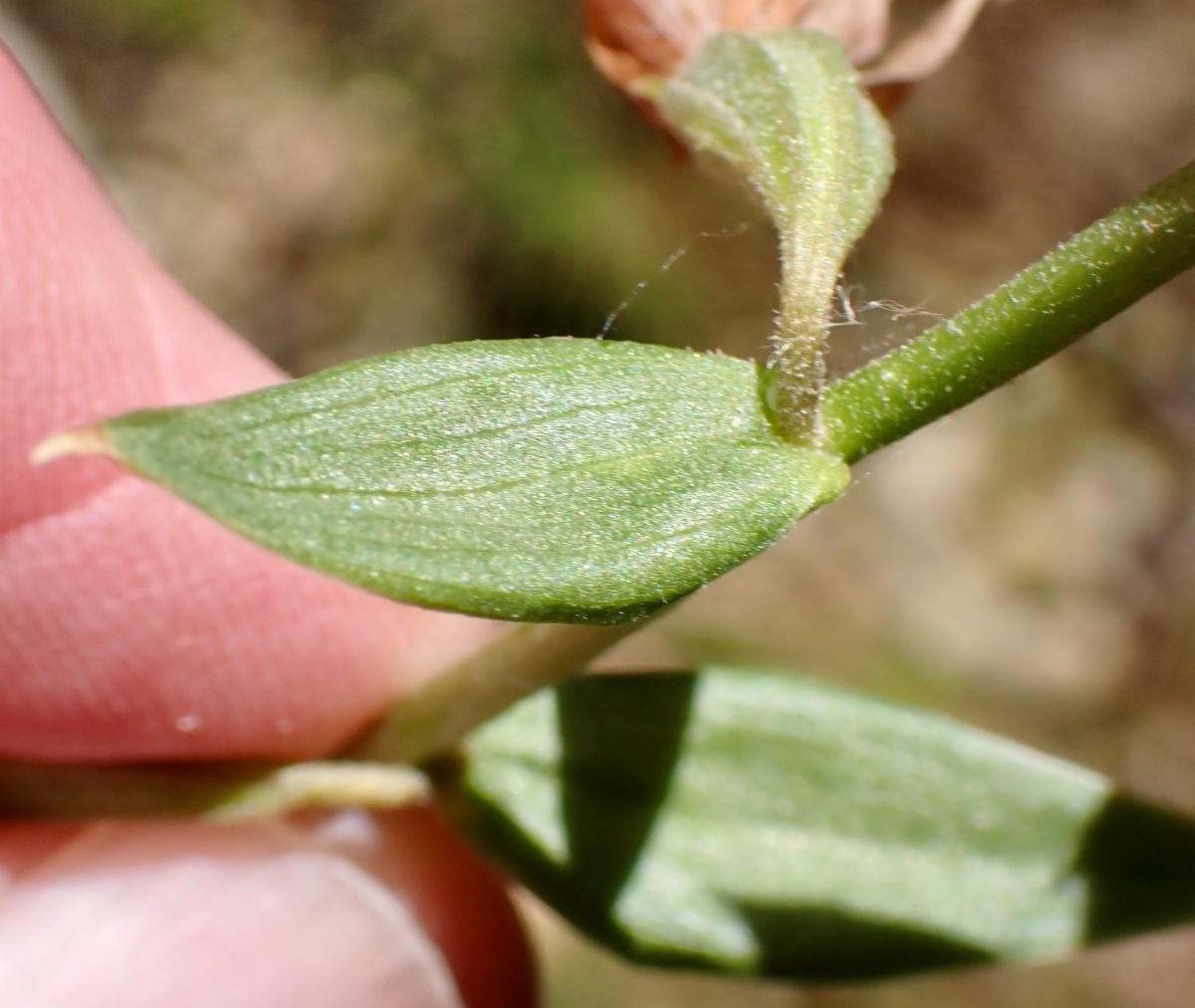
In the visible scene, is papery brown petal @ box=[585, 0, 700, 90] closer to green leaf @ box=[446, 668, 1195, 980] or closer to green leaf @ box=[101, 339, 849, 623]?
green leaf @ box=[101, 339, 849, 623]

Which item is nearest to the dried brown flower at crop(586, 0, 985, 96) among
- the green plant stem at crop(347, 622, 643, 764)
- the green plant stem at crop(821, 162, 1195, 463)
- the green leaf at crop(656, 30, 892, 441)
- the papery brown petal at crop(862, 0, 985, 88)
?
the papery brown petal at crop(862, 0, 985, 88)

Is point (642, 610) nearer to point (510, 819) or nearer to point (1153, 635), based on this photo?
point (510, 819)

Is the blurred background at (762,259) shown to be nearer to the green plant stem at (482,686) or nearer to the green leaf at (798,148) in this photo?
the green plant stem at (482,686)

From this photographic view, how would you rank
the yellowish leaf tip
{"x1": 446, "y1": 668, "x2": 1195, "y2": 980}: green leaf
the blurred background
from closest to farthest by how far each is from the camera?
1. the yellowish leaf tip
2. {"x1": 446, "y1": 668, "x2": 1195, "y2": 980}: green leaf
3. the blurred background

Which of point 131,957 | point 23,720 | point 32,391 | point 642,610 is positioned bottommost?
point 131,957

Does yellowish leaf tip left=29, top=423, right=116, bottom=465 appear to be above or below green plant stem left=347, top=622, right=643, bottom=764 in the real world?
above

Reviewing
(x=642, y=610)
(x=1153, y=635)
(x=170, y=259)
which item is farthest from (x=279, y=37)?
(x=642, y=610)

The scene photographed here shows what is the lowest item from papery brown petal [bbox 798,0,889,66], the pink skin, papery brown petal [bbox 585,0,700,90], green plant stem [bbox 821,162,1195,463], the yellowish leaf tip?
the pink skin

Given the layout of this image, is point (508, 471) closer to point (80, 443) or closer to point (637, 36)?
point (80, 443)

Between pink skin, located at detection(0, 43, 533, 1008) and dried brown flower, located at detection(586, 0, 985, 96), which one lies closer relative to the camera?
dried brown flower, located at detection(586, 0, 985, 96)
